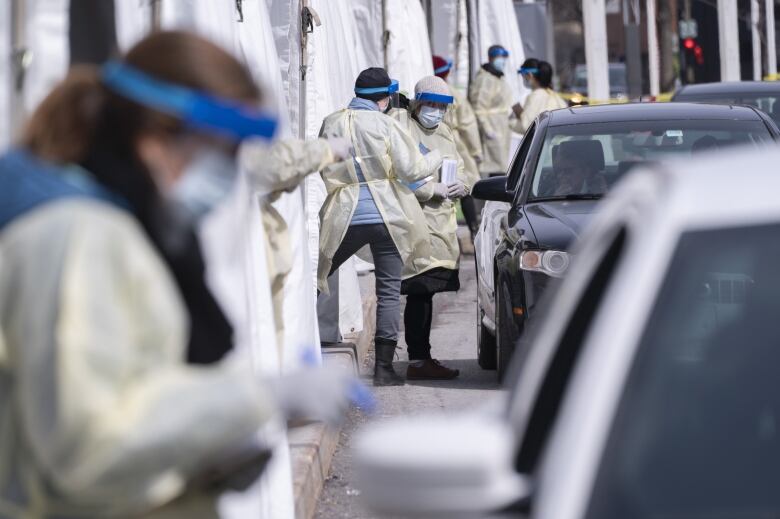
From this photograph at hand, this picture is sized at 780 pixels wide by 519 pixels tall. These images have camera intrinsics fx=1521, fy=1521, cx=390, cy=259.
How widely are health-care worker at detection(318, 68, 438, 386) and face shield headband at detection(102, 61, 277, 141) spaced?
242 inches

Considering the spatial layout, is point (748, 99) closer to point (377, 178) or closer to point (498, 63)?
→ point (498, 63)

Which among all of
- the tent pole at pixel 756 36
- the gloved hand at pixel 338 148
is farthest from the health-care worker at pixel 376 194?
the tent pole at pixel 756 36

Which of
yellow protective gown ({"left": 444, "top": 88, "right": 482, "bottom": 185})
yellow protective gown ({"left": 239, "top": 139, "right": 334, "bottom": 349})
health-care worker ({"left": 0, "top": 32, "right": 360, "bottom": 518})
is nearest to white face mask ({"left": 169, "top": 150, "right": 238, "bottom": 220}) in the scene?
health-care worker ({"left": 0, "top": 32, "right": 360, "bottom": 518})

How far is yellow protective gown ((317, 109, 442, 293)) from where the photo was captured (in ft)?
28.0

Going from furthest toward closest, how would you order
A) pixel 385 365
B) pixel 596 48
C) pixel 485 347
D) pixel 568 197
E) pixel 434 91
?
pixel 596 48, pixel 434 91, pixel 485 347, pixel 385 365, pixel 568 197

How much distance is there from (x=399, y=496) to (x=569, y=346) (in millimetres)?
567

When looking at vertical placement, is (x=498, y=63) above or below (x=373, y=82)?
below

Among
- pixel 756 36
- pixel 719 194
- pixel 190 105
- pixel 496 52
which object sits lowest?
pixel 756 36

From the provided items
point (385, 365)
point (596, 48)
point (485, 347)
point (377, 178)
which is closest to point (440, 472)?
point (377, 178)

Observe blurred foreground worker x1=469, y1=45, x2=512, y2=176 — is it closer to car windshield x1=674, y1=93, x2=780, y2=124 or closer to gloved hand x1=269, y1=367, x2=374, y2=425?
car windshield x1=674, y1=93, x2=780, y2=124

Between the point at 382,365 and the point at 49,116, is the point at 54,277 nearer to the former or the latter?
the point at 49,116

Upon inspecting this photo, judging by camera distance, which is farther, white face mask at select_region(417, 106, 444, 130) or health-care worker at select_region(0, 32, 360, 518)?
white face mask at select_region(417, 106, 444, 130)

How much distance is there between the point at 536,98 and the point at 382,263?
7.01 metres

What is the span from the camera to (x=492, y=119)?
16.5 metres
